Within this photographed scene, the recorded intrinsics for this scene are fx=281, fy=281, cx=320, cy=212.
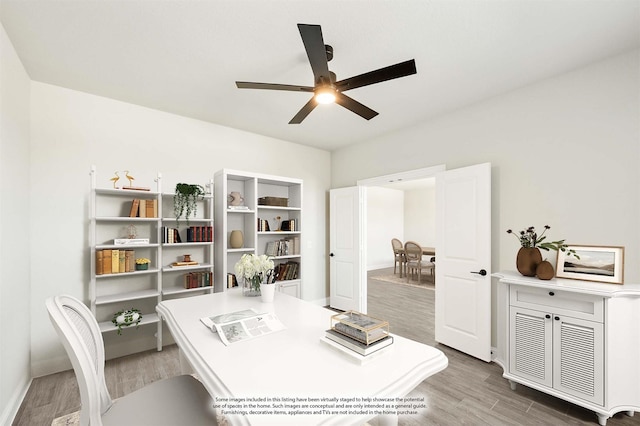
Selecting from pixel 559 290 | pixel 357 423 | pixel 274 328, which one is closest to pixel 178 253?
pixel 274 328

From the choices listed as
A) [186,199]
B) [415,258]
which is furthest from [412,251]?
[186,199]

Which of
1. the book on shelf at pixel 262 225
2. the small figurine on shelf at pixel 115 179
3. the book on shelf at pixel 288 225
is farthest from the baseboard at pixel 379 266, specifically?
the small figurine on shelf at pixel 115 179

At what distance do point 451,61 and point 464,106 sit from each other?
105 centimetres

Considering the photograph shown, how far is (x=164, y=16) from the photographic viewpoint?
1.87 meters

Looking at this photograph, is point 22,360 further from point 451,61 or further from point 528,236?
point 528,236

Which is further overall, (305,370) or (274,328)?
(274,328)

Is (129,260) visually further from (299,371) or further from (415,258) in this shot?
(415,258)

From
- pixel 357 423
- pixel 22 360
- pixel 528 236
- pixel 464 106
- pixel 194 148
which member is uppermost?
pixel 464 106

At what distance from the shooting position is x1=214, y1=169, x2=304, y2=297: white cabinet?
354 cm

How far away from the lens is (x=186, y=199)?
3.30 m

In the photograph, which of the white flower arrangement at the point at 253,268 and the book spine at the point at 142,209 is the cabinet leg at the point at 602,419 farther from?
the book spine at the point at 142,209

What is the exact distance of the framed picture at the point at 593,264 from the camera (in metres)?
2.18

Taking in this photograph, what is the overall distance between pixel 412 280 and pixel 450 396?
5.01 metres

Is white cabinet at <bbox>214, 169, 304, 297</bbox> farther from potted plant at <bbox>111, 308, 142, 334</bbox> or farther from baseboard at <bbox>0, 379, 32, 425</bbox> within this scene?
baseboard at <bbox>0, 379, 32, 425</bbox>
